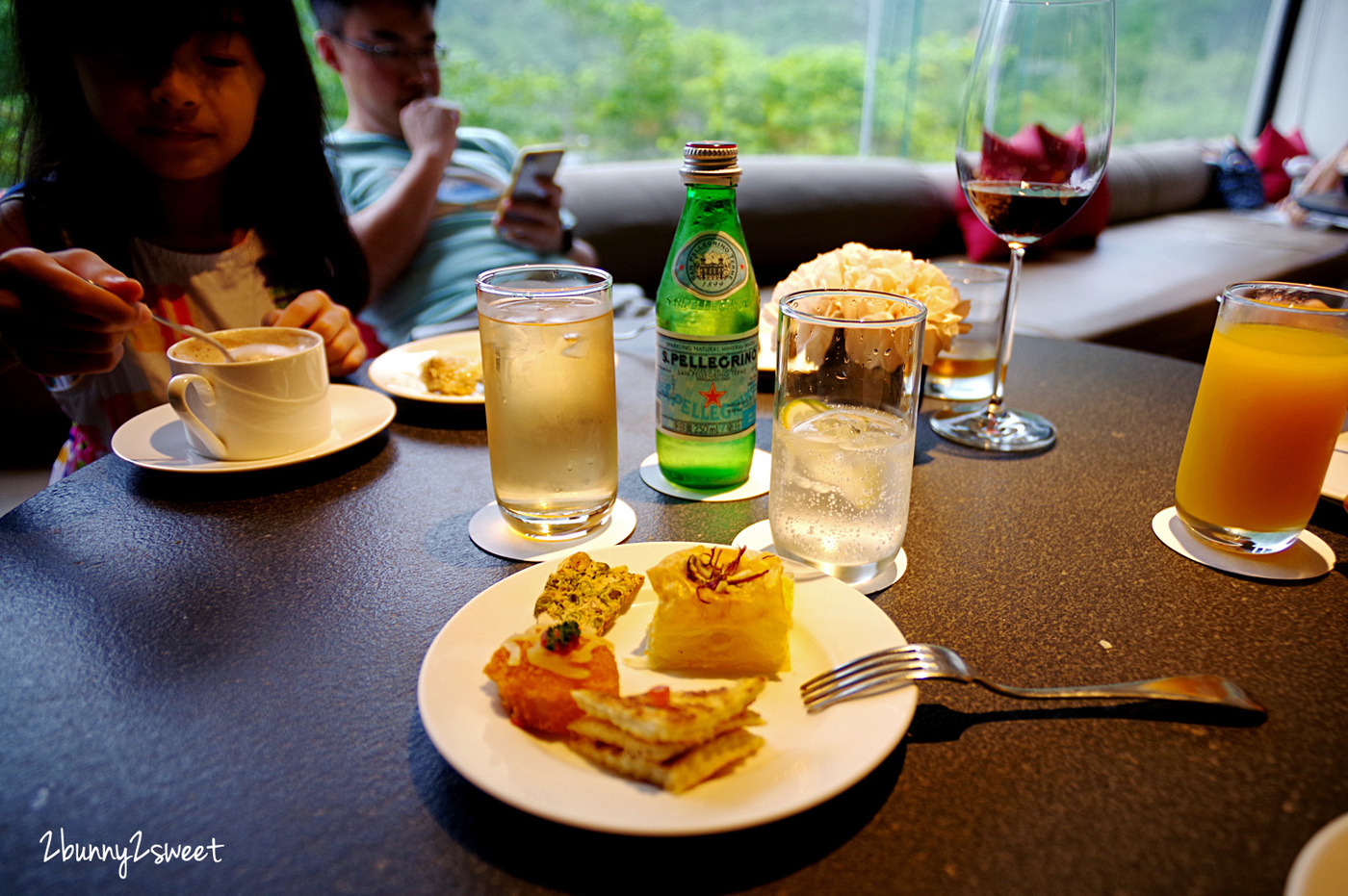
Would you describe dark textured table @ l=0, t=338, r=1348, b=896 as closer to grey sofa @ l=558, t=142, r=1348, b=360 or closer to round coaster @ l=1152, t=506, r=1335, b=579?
round coaster @ l=1152, t=506, r=1335, b=579

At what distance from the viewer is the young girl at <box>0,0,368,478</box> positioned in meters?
1.07

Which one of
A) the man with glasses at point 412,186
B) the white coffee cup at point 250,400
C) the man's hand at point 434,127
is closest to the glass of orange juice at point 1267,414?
the white coffee cup at point 250,400

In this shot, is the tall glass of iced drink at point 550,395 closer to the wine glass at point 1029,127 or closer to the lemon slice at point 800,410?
the lemon slice at point 800,410

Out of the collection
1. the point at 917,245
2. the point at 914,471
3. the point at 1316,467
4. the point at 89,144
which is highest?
the point at 89,144

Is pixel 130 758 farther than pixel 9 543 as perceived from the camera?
No

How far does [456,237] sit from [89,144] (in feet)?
3.11

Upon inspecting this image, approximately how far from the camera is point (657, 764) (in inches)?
19.5

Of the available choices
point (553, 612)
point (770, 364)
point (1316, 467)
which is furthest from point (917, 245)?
point (553, 612)

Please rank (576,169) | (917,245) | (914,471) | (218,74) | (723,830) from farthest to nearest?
(917,245), (576,169), (218,74), (914,471), (723,830)

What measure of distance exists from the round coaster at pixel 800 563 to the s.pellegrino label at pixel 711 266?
26 cm

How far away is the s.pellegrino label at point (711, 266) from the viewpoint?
88cm

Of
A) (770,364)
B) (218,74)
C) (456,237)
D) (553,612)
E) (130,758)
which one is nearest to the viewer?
(130,758)

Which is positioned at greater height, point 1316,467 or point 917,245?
point 1316,467

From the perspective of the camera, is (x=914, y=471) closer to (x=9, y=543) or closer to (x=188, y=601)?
(x=188, y=601)
